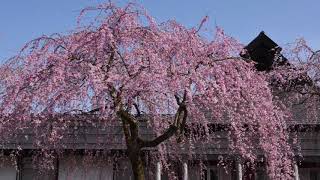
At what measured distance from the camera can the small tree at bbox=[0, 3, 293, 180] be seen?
919cm

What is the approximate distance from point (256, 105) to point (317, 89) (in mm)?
3394

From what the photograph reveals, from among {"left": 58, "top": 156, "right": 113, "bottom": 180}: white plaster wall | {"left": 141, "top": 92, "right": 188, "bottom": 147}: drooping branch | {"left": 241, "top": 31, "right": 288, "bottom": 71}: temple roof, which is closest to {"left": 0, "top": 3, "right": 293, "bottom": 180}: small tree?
{"left": 141, "top": 92, "right": 188, "bottom": 147}: drooping branch

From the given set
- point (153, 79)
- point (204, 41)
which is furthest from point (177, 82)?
point (204, 41)

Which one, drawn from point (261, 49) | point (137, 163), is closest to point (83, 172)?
point (261, 49)

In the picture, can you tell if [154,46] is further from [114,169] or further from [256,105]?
[114,169]

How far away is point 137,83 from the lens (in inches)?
356

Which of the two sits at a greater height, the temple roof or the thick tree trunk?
the temple roof

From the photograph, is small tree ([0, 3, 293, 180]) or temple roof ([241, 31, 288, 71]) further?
temple roof ([241, 31, 288, 71])

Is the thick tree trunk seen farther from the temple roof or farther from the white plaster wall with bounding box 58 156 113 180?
the temple roof

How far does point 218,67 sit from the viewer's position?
9.77 meters

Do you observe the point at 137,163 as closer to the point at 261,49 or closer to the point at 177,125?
the point at 177,125

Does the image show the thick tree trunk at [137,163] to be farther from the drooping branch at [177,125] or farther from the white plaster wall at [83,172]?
the white plaster wall at [83,172]

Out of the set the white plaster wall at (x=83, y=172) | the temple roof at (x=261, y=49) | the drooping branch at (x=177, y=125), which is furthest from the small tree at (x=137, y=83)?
the temple roof at (x=261, y=49)

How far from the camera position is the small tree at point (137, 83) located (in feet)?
30.1
